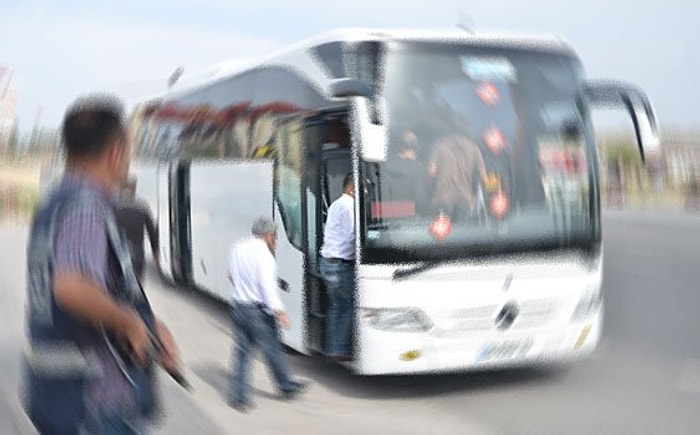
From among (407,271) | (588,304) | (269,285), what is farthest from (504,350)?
(269,285)

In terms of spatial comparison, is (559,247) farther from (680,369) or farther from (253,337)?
(253,337)

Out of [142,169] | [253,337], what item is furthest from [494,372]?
[142,169]

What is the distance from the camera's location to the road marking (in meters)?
8.41

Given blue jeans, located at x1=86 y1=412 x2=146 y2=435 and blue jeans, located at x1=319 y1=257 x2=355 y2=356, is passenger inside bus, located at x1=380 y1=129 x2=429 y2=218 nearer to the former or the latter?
blue jeans, located at x1=319 y1=257 x2=355 y2=356

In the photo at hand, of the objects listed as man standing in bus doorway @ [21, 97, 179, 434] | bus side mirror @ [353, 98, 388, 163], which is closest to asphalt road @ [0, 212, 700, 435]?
bus side mirror @ [353, 98, 388, 163]

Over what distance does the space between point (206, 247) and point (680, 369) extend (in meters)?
6.47

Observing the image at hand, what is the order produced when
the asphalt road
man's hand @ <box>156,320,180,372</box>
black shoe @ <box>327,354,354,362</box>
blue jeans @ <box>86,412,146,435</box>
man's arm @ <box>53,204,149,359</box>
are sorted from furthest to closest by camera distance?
1. black shoe @ <box>327,354,354,362</box>
2. the asphalt road
3. man's hand @ <box>156,320,180,372</box>
4. blue jeans @ <box>86,412,146,435</box>
5. man's arm @ <box>53,204,149,359</box>

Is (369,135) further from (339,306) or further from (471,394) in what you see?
(471,394)

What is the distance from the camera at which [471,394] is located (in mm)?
8430

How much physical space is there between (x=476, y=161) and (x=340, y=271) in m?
1.52

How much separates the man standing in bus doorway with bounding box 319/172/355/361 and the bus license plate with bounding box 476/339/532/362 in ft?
3.78

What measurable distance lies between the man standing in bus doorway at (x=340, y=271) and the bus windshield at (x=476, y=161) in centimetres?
49

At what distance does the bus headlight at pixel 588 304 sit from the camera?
8.47m

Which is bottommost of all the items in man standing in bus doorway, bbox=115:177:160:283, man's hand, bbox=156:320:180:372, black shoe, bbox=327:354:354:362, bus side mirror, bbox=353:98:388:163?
black shoe, bbox=327:354:354:362
